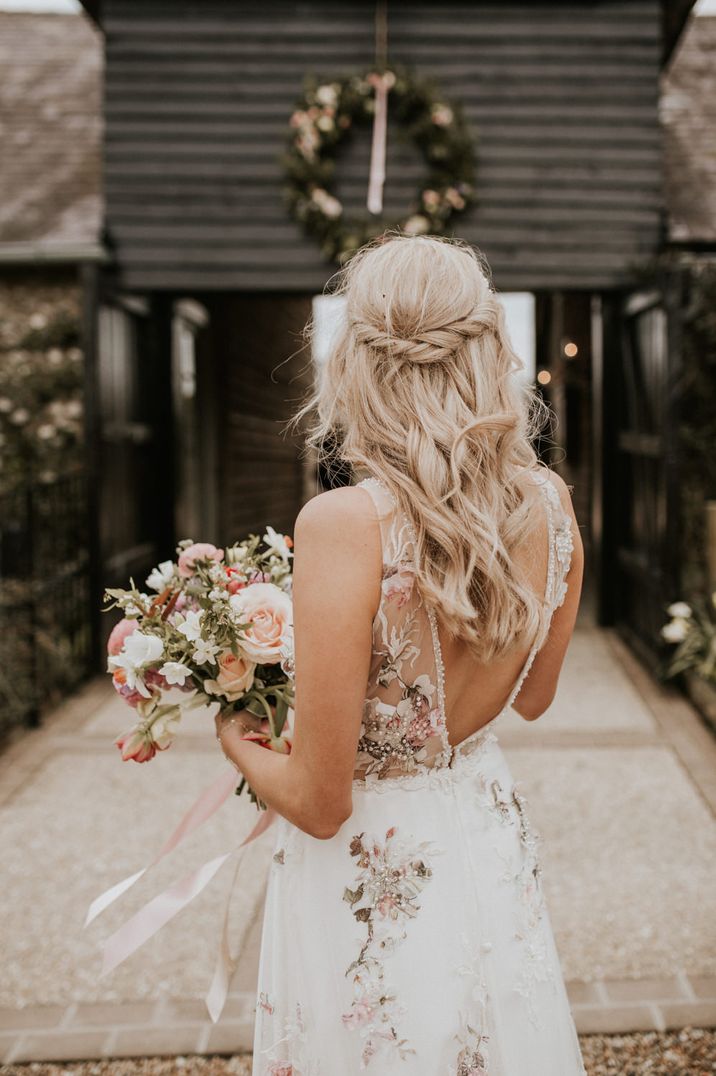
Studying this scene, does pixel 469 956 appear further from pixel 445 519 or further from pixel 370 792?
pixel 445 519

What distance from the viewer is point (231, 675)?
1616 millimetres

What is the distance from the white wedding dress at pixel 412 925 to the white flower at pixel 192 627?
1.05ft

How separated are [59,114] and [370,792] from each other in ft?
27.4

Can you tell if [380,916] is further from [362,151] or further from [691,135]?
[691,135]

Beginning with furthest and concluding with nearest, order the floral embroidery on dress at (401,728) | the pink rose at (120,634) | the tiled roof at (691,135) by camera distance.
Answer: the tiled roof at (691,135), the pink rose at (120,634), the floral embroidery on dress at (401,728)

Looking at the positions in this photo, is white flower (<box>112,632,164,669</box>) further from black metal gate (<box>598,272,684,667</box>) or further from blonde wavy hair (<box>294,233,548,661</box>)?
black metal gate (<box>598,272,684,667</box>)

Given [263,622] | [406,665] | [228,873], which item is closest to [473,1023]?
[406,665]

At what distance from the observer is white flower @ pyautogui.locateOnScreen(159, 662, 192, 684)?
1584 mm

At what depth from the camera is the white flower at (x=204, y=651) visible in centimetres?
160

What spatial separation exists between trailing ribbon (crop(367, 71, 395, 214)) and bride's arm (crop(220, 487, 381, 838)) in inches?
230

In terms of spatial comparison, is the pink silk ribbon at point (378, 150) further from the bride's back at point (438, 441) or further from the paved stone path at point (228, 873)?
the bride's back at point (438, 441)

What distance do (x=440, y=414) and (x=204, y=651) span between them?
0.56 m

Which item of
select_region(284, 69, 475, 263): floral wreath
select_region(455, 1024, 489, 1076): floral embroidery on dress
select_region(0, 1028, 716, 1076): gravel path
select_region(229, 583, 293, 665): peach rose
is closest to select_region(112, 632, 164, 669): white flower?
select_region(229, 583, 293, 665): peach rose

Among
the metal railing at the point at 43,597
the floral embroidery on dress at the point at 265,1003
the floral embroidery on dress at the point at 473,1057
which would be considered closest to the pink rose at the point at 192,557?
the floral embroidery on dress at the point at 265,1003
